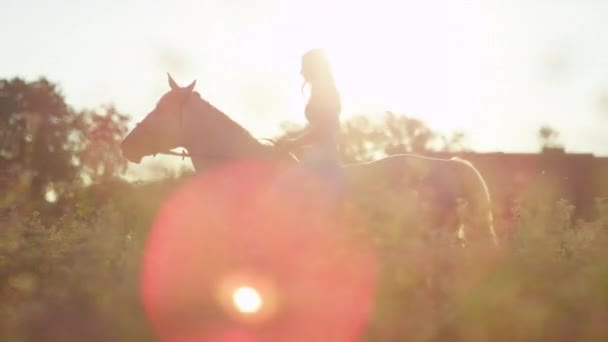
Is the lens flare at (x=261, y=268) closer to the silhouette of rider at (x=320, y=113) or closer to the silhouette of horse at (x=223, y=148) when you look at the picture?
the silhouette of rider at (x=320, y=113)

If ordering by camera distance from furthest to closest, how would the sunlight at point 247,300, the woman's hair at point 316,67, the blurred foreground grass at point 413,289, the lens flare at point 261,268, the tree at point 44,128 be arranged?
the tree at point 44,128, the woman's hair at point 316,67, the sunlight at point 247,300, the lens flare at point 261,268, the blurred foreground grass at point 413,289

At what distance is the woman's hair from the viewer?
9.20 m

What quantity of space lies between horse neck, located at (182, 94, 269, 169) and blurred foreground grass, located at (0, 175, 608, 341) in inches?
123

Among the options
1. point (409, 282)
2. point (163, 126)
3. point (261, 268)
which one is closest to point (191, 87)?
point (163, 126)

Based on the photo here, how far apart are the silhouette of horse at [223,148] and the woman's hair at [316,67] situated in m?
1.05

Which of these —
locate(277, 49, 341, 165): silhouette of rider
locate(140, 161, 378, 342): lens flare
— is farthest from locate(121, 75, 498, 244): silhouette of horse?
locate(140, 161, 378, 342): lens flare

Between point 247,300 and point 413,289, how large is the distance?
3.76 ft

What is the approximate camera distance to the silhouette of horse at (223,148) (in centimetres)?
1007

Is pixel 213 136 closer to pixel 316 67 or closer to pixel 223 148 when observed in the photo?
pixel 223 148

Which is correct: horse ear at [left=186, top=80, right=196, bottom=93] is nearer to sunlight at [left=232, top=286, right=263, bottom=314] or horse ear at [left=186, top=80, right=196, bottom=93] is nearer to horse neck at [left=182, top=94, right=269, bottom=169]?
horse neck at [left=182, top=94, right=269, bottom=169]

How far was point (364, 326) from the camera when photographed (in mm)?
5316

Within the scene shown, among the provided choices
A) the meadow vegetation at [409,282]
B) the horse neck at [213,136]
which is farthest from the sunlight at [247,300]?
the horse neck at [213,136]

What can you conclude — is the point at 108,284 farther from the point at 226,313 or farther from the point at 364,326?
the point at 364,326

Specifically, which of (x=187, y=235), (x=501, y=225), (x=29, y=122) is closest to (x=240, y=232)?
(x=187, y=235)
